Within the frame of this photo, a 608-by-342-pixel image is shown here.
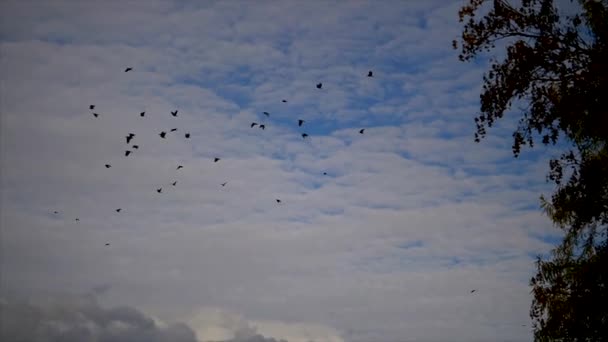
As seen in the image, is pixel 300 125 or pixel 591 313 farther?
pixel 300 125

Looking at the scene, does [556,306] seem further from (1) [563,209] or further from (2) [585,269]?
(1) [563,209]

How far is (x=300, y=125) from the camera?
18.0 m

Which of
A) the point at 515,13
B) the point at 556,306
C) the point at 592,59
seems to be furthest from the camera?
the point at 556,306

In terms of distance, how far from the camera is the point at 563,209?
10922 millimetres

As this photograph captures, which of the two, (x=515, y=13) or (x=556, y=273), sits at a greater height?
(x=515, y=13)

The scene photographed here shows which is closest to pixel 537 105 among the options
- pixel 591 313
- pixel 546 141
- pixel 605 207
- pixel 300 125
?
pixel 546 141

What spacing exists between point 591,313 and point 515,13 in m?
5.67

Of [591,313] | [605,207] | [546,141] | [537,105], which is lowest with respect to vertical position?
[591,313]

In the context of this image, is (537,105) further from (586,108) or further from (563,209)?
(563,209)

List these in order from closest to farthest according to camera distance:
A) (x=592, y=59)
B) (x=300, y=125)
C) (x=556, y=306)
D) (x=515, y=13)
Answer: (x=592, y=59) < (x=515, y=13) < (x=556, y=306) < (x=300, y=125)

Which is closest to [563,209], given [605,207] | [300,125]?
[605,207]

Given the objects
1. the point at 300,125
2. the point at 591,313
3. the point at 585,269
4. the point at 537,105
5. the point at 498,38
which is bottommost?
the point at 591,313

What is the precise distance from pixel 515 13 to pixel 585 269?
4904mm

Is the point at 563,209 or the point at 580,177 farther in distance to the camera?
the point at 563,209
